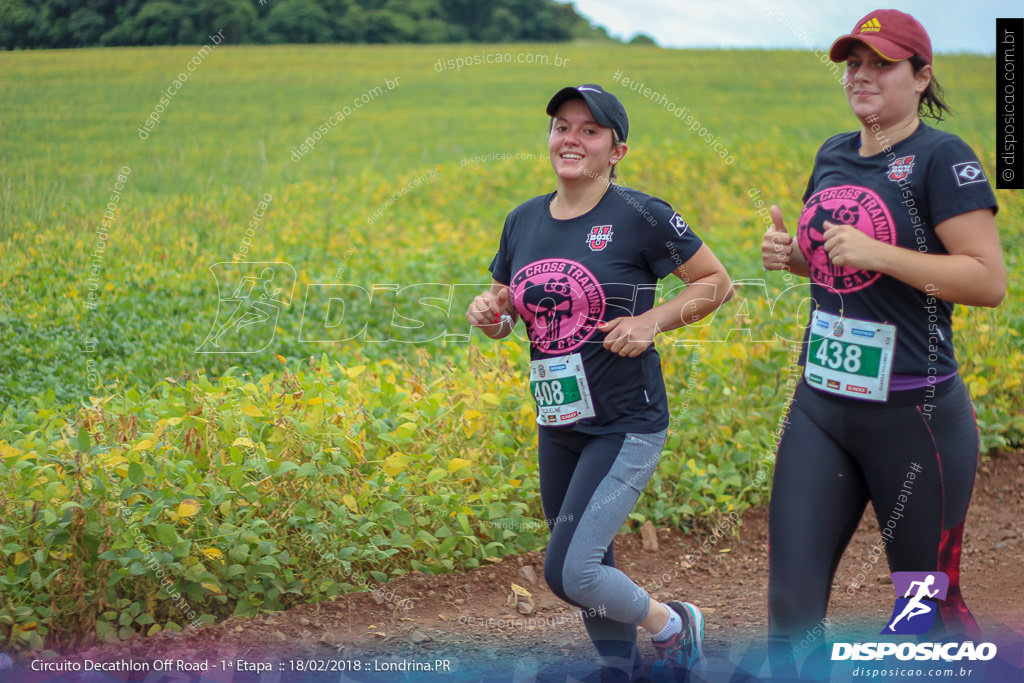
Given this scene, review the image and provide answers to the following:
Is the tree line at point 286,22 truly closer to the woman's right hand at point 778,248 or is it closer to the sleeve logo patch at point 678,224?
the sleeve logo patch at point 678,224

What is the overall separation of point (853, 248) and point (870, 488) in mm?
746

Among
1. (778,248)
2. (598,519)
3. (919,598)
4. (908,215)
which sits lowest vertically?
(919,598)

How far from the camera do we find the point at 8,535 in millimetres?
3598

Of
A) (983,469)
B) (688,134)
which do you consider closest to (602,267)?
(983,469)

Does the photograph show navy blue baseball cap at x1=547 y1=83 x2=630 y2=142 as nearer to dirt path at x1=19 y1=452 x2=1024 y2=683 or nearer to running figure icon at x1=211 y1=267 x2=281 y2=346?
dirt path at x1=19 y1=452 x2=1024 y2=683

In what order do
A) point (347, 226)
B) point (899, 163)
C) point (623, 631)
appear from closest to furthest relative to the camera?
1. point (899, 163)
2. point (623, 631)
3. point (347, 226)

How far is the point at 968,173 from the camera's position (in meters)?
2.66

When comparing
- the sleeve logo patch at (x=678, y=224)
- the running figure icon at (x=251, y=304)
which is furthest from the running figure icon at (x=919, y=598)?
the running figure icon at (x=251, y=304)

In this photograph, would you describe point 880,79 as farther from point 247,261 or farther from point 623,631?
point 247,261

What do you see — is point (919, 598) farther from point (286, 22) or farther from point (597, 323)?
point (286, 22)

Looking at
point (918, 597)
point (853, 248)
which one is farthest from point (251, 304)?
point (918, 597)

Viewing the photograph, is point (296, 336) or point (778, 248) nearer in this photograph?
point (778, 248)

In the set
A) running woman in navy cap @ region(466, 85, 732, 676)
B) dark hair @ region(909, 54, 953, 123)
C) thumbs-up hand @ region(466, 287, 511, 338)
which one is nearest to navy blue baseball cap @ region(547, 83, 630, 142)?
running woman in navy cap @ region(466, 85, 732, 676)

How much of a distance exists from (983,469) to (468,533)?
3216mm
